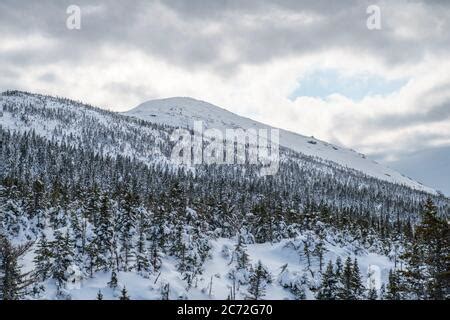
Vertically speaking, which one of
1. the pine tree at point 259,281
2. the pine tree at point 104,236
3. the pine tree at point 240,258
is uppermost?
the pine tree at point 104,236

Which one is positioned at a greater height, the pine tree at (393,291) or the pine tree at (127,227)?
the pine tree at (127,227)

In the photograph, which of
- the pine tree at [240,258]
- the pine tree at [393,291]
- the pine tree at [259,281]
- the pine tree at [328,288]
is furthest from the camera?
the pine tree at [240,258]

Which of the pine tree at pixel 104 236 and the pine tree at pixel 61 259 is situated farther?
the pine tree at pixel 104 236

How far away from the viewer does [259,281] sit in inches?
1785

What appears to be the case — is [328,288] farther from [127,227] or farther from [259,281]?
[127,227]

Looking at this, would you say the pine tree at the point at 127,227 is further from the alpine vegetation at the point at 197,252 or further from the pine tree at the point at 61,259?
the pine tree at the point at 61,259

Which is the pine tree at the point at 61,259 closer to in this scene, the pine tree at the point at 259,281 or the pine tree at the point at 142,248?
the pine tree at the point at 142,248

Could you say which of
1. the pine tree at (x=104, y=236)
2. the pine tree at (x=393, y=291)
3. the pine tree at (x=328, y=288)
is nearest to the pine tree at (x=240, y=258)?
the pine tree at (x=328, y=288)

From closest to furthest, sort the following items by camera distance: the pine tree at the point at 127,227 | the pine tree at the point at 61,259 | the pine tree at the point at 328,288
Result: the pine tree at the point at 61,259, the pine tree at the point at 328,288, the pine tree at the point at 127,227

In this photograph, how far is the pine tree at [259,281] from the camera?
144 feet
